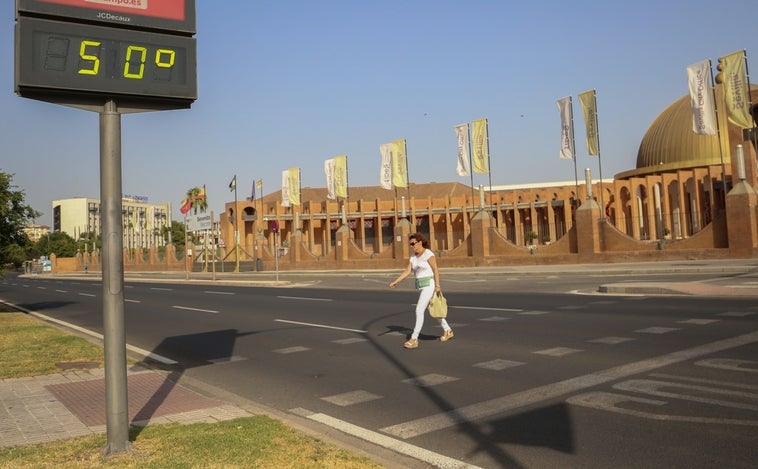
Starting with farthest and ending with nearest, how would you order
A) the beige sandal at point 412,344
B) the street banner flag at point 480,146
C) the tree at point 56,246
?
the tree at point 56,246 → the street banner flag at point 480,146 → the beige sandal at point 412,344

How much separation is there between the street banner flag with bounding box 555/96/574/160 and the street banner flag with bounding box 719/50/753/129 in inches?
335

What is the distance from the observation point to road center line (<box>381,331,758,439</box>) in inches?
230

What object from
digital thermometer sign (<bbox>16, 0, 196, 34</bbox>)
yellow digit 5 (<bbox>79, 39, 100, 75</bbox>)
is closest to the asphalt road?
yellow digit 5 (<bbox>79, 39, 100, 75</bbox>)

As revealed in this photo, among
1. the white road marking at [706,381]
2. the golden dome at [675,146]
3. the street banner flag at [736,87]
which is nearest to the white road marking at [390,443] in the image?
the white road marking at [706,381]

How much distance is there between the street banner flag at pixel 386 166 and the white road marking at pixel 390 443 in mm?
40649

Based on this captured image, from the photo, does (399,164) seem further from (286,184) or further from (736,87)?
(736,87)

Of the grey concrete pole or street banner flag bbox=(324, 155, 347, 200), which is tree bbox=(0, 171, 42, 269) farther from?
street banner flag bbox=(324, 155, 347, 200)

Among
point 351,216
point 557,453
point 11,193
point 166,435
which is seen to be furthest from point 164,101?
point 351,216

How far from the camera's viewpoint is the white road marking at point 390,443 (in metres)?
4.76

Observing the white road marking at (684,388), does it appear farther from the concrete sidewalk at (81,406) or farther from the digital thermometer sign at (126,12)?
the digital thermometer sign at (126,12)

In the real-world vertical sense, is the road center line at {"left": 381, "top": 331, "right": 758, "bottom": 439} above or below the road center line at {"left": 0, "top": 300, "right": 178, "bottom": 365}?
below

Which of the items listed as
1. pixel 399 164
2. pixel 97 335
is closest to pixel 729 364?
pixel 97 335

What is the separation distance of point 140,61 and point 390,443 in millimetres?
Answer: 3870

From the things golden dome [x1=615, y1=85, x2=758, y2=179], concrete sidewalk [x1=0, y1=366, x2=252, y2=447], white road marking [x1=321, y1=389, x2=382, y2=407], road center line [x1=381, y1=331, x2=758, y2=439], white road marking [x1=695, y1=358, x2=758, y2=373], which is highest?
golden dome [x1=615, y1=85, x2=758, y2=179]
